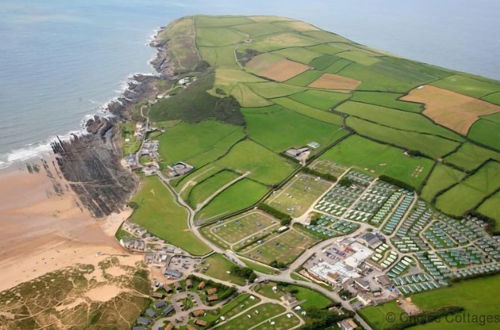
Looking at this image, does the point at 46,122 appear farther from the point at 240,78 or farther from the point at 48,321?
the point at 48,321

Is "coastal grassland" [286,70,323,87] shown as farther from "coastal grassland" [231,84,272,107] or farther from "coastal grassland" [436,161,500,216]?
"coastal grassland" [436,161,500,216]

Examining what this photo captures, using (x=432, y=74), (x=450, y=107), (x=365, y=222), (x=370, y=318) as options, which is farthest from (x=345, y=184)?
(x=432, y=74)

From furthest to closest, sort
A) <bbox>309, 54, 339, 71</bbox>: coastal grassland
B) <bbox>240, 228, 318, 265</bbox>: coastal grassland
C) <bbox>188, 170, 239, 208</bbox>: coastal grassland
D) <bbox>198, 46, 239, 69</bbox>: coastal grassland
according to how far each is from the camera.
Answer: <bbox>198, 46, 239, 69</bbox>: coastal grassland, <bbox>309, 54, 339, 71</bbox>: coastal grassland, <bbox>188, 170, 239, 208</bbox>: coastal grassland, <bbox>240, 228, 318, 265</bbox>: coastal grassland

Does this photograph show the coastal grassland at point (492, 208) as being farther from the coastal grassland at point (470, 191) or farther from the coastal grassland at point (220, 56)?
the coastal grassland at point (220, 56)

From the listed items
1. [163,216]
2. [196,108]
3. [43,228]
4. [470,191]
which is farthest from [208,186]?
[470,191]

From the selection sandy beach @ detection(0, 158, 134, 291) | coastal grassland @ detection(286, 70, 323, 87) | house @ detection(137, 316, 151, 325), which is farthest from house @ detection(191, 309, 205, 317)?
coastal grassland @ detection(286, 70, 323, 87)

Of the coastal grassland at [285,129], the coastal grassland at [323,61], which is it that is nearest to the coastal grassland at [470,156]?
the coastal grassland at [285,129]
